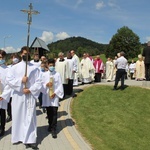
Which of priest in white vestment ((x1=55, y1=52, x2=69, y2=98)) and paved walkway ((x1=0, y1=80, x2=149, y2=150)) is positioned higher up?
priest in white vestment ((x1=55, y1=52, x2=69, y2=98))

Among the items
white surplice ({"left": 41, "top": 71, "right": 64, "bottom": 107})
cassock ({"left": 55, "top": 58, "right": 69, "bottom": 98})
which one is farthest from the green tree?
white surplice ({"left": 41, "top": 71, "right": 64, "bottom": 107})

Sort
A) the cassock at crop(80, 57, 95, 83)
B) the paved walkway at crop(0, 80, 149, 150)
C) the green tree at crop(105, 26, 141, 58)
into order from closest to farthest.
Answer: the paved walkway at crop(0, 80, 149, 150) → the cassock at crop(80, 57, 95, 83) → the green tree at crop(105, 26, 141, 58)

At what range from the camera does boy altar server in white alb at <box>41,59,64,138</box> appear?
316 inches

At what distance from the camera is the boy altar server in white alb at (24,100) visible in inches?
268

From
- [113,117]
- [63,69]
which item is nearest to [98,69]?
[63,69]

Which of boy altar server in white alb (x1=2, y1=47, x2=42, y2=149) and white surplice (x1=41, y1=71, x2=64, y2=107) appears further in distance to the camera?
white surplice (x1=41, y1=71, x2=64, y2=107)

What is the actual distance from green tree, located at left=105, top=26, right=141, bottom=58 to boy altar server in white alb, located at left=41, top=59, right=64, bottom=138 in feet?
229

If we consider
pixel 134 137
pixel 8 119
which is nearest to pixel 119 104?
pixel 134 137

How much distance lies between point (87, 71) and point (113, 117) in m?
7.59

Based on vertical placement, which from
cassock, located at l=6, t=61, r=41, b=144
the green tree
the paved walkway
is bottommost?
the paved walkway

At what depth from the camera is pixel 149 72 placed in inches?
701

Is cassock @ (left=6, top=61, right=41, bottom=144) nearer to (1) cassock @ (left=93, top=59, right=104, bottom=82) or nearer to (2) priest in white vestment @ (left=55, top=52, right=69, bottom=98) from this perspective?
(2) priest in white vestment @ (left=55, top=52, right=69, bottom=98)

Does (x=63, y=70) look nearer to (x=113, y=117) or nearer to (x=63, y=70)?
(x=63, y=70)

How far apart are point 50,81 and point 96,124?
8.99 ft
